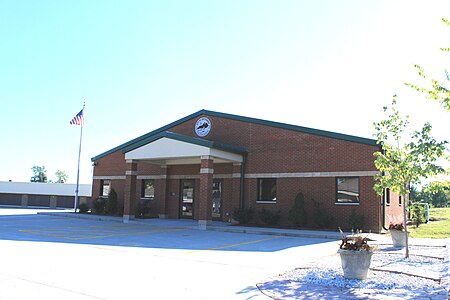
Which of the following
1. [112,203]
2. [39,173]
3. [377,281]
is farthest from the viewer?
[39,173]

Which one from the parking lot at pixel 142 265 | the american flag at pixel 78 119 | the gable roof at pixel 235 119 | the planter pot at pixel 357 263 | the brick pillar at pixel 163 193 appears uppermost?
the american flag at pixel 78 119

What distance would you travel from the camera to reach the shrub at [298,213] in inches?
802

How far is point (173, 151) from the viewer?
22.3 metres

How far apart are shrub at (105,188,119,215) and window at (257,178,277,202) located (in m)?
11.0

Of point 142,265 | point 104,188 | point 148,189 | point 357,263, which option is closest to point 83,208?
point 104,188

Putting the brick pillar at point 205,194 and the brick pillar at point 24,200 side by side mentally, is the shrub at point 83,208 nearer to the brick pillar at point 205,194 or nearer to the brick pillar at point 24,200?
the brick pillar at point 205,194

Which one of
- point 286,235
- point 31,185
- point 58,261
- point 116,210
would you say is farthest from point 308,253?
point 31,185

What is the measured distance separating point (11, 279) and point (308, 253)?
8461 mm

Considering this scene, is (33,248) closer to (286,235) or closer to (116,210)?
(286,235)

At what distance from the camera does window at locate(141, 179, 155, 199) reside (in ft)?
91.6

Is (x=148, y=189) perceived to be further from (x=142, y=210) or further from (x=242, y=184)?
(x=242, y=184)

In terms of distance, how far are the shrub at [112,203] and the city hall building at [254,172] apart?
174cm

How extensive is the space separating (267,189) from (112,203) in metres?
11.8

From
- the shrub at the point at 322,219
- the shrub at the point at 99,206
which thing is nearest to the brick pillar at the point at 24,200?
the shrub at the point at 99,206
